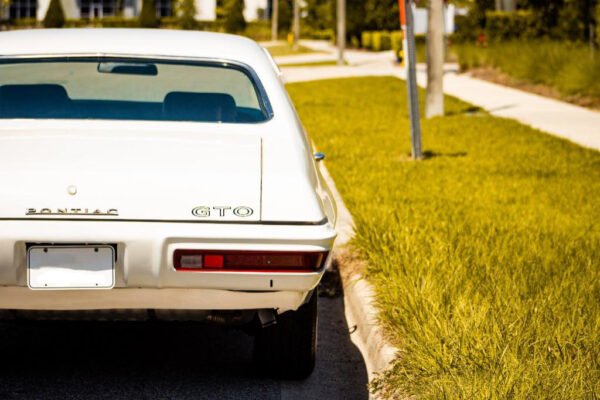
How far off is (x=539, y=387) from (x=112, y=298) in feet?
5.29

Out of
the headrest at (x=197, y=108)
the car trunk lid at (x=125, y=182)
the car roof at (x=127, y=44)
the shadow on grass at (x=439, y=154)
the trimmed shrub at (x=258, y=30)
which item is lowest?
the shadow on grass at (x=439, y=154)

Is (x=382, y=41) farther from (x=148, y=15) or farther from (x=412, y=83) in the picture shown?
(x=412, y=83)

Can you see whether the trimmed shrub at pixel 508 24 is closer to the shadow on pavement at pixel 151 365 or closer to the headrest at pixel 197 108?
the shadow on pavement at pixel 151 365

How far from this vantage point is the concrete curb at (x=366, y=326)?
17.6 feet

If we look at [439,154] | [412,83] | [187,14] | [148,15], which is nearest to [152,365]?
[412,83]

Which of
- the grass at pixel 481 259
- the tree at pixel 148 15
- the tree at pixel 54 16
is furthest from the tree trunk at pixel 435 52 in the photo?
the tree at pixel 148 15

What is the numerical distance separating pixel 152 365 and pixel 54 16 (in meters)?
68.1

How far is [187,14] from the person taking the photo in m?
75.2

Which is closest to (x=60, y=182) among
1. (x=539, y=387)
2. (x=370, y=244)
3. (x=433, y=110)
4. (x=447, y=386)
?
(x=447, y=386)

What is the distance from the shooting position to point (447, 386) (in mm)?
4277

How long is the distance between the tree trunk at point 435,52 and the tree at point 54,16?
56.1m

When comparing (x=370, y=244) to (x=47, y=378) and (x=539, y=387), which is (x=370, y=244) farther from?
(x=539, y=387)

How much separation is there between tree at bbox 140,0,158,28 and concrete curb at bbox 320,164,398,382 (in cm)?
6741

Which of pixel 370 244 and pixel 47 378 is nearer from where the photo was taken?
pixel 47 378
